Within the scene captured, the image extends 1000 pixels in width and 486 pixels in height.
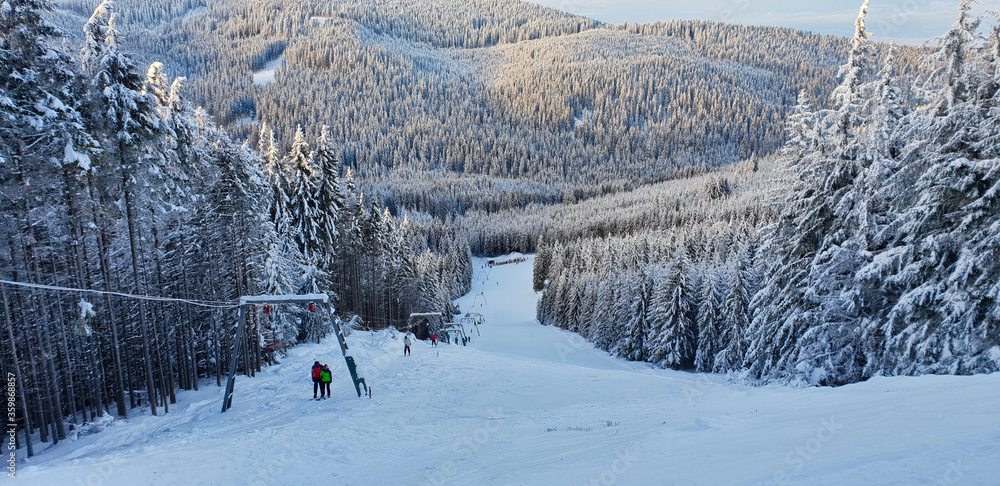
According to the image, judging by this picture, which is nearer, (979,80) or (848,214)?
(979,80)

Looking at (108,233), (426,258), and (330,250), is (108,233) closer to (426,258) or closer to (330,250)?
(330,250)

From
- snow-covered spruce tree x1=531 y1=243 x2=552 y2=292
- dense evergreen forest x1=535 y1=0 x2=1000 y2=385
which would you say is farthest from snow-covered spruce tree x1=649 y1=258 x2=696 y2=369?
snow-covered spruce tree x1=531 y1=243 x2=552 y2=292

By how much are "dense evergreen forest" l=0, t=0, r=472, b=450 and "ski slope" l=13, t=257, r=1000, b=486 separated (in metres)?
2.68

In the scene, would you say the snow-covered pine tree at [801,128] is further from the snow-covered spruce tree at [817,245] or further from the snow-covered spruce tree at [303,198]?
the snow-covered spruce tree at [303,198]

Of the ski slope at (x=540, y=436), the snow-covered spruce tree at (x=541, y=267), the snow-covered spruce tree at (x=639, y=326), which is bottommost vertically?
the snow-covered spruce tree at (x=541, y=267)

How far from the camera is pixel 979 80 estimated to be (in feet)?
45.8

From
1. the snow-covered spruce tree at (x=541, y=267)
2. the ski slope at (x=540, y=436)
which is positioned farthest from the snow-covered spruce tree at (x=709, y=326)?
the snow-covered spruce tree at (x=541, y=267)

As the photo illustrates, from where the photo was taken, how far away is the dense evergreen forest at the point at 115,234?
554 inches

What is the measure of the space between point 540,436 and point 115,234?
17.4 meters

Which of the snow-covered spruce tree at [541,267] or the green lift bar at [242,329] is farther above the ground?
the green lift bar at [242,329]

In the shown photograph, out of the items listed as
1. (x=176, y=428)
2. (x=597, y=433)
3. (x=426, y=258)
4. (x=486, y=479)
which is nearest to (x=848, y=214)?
(x=597, y=433)

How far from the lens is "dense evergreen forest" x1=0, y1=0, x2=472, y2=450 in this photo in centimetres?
1406

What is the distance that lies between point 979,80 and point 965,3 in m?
2.45

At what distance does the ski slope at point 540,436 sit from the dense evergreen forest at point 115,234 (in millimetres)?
2685
